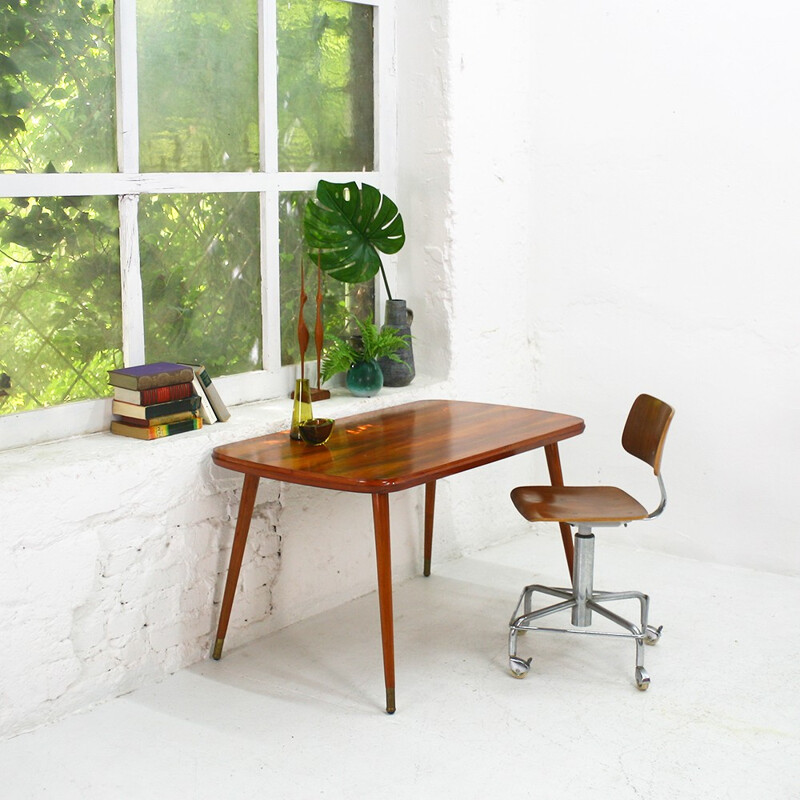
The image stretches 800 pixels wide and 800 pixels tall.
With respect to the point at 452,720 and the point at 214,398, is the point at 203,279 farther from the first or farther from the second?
the point at 452,720

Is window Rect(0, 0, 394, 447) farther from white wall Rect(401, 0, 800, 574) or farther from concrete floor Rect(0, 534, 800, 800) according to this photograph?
concrete floor Rect(0, 534, 800, 800)

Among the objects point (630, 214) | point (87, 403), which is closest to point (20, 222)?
point (87, 403)

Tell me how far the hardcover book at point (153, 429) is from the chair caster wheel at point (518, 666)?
3.88 feet

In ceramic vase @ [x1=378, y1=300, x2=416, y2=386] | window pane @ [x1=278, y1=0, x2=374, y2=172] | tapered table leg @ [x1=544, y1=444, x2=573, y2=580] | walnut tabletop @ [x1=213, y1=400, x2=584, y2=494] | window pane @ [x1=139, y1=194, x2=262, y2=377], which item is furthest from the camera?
ceramic vase @ [x1=378, y1=300, x2=416, y2=386]

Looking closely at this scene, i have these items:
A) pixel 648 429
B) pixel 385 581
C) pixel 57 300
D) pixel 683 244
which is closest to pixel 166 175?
pixel 57 300

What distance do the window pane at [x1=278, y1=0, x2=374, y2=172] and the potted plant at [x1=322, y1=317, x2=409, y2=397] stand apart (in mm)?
628

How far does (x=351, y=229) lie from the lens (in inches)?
156

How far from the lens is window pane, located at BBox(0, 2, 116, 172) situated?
301 centimetres

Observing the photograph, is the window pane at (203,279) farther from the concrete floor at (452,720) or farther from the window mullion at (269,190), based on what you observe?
the concrete floor at (452,720)

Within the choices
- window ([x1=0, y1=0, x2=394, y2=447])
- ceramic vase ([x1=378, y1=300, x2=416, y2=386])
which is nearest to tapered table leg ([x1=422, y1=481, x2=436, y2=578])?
ceramic vase ([x1=378, y1=300, x2=416, y2=386])

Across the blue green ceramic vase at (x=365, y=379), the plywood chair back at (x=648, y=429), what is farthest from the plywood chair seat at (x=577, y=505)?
the blue green ceramic vase at (x=365, y=379)

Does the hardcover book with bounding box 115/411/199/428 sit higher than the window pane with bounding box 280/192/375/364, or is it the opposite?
the window pane with bounding box 280/192/375/364

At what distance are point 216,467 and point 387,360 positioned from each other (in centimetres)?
96

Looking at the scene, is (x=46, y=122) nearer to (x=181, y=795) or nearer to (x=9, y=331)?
(x=9, y=331)
